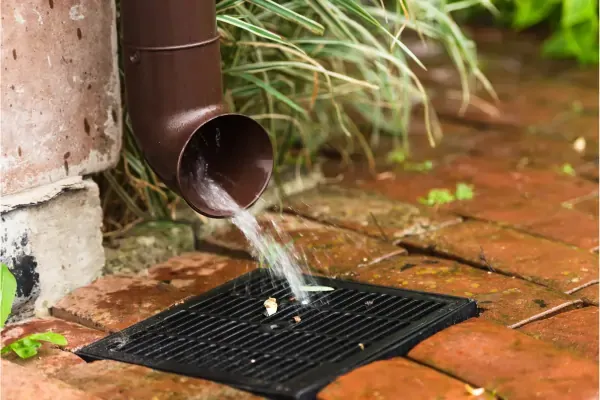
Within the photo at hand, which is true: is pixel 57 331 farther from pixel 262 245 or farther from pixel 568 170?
pixel 568 170

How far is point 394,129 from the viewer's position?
3521 millimetres

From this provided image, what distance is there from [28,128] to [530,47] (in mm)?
3317

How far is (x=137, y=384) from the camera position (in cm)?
190

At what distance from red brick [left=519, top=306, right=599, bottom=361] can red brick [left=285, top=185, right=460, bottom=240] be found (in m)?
0.65

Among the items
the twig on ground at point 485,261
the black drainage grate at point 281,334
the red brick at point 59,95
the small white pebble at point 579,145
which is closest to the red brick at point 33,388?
the black drainage grate at point 281,334

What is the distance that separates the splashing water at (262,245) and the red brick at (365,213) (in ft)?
0.88

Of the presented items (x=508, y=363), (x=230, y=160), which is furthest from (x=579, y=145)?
(x=508, y=363)

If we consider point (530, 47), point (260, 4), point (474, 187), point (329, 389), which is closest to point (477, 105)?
point (474, 187)

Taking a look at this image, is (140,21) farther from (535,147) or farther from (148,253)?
(535,147)

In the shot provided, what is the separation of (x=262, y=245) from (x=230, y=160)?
262mm

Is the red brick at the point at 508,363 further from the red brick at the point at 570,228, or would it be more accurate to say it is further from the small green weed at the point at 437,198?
the small green weed at the point at 437,198

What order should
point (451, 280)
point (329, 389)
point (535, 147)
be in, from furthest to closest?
point (535, 147), point (451, 280), point (329, 389)

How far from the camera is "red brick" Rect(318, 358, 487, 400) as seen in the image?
1.78 metres

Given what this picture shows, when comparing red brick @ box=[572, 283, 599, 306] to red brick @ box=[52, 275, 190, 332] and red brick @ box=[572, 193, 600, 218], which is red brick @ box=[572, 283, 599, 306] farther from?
red brick @ box=[52, 275, 190, 332]
